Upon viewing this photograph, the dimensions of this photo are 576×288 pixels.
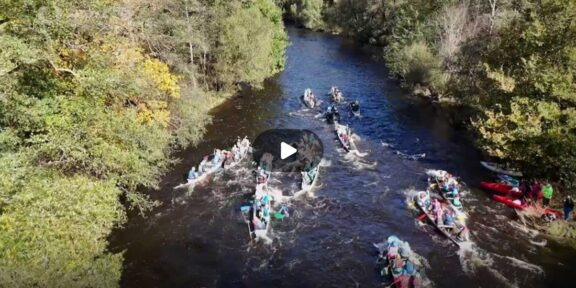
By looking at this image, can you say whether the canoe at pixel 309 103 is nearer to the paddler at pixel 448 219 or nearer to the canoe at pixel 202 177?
the canoe at pixel 202 177

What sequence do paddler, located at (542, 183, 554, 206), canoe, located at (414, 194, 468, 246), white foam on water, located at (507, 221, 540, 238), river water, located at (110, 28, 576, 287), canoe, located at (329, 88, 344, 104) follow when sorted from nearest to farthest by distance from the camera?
1. river water, located at (110, 28, 576, 287)
2. canoe, located at (414, 194, 468, 246)
3. white foam on water, located at (507, 221, 540, 238)
4. paddler, located at (542, 183, 554, 206)
5. canoe, located at (329, 88, 344, 104)

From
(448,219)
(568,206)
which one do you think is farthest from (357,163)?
(568,206)

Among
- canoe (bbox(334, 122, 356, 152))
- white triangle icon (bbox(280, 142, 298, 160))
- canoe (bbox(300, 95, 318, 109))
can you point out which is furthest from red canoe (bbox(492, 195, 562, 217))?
canoe (bbox(300, 95, 318, 109))

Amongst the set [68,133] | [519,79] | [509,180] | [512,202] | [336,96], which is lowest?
[336,96]

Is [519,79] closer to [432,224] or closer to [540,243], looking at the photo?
[540,243]

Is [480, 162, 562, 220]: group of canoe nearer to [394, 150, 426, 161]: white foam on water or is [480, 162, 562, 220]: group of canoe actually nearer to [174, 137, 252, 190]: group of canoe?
[394, 150, 426, 161]: white foam on water

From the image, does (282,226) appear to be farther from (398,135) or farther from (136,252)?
(398,135)
